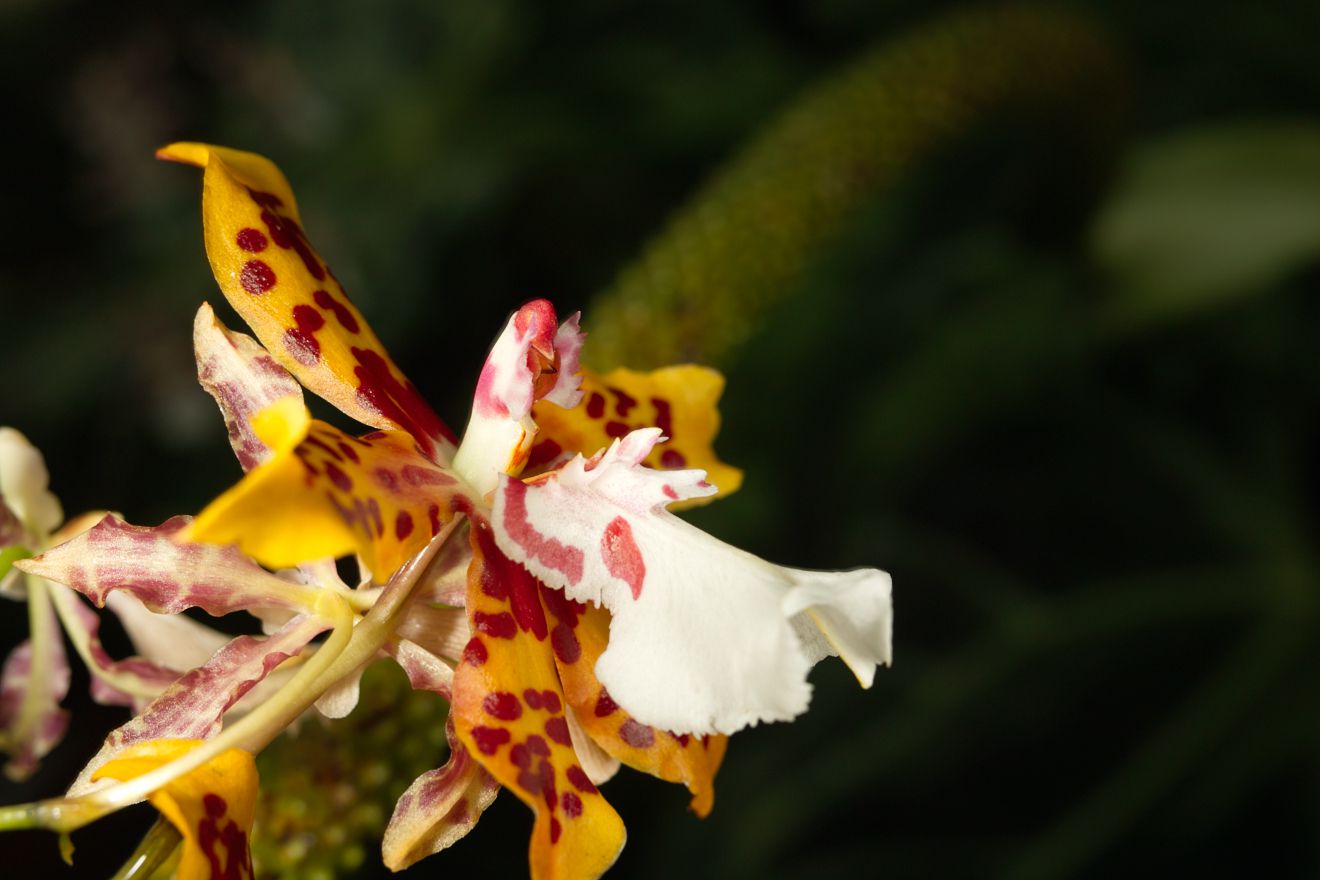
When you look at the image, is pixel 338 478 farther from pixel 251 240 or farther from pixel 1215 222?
pixel 1215 222

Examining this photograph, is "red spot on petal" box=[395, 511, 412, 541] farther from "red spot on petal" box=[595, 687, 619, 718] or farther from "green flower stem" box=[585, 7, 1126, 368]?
"green flower stem" box=[585, 7, 1126, 368]

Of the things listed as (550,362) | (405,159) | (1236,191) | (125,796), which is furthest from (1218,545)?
(125,796)

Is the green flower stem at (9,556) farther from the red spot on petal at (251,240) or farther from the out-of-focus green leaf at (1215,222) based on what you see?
the out-of-focus green leaf at (1215,222)

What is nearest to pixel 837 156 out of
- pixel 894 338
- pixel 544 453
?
pixel 894 338

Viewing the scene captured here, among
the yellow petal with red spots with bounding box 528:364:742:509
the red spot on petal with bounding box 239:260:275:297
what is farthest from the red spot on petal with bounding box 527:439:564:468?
the red spot on petal with bounding box 239:260:275:297

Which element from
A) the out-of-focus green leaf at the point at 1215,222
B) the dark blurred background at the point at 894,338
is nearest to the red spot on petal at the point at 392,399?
the dark blurred background at the point at 894,338

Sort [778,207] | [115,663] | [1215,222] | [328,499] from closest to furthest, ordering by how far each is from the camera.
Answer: [328,499], [115,663], [778,207], [1215,222]
